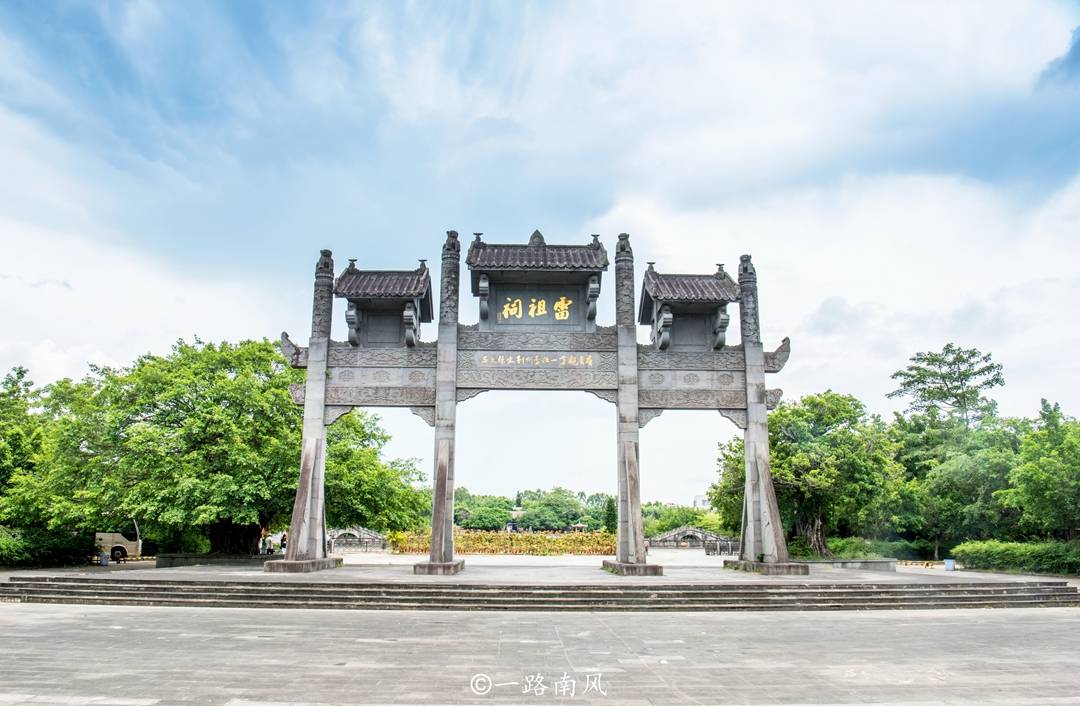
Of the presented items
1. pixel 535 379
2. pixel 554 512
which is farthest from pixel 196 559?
pixel 554 512

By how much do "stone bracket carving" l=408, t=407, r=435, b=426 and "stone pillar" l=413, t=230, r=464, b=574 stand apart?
0.21 meters

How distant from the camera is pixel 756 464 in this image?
16.9 meters

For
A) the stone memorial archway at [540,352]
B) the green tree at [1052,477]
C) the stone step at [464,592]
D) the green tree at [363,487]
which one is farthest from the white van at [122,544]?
the green tree at [1052,477]

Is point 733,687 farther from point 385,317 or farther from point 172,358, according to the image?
point 172,358

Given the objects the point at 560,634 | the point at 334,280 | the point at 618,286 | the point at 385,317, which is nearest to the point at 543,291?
the point at 618,286

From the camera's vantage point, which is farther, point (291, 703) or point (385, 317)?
point (385, 317)

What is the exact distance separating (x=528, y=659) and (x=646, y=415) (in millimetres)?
10046

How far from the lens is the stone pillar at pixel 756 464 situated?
16.3 meters

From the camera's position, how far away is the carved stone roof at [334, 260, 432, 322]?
17016 mm

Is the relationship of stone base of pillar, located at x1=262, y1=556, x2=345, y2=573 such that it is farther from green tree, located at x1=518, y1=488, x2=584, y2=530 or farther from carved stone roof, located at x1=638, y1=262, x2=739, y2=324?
green tree, located at x1=518, y1=488, x2=584, y2=530

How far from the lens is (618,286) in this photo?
689 inches

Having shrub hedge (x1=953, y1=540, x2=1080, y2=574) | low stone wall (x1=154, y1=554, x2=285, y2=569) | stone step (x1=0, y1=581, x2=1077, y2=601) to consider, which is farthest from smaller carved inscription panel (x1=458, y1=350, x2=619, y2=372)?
shrub hedge (x1=953, y1=540, x2=1080, y2=574)

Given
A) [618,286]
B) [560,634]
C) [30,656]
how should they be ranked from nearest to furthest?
[30,656]
[560,634]
[618,286]

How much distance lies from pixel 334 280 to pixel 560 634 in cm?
1149
